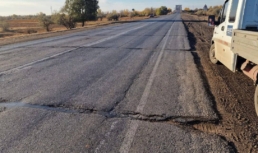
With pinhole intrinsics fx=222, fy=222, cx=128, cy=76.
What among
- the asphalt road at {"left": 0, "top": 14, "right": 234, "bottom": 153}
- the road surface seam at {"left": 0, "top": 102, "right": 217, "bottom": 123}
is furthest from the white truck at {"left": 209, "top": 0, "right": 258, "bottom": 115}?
the road surface seam at {"left": 0, "top": 102, "right": 217, "bottom": 123}

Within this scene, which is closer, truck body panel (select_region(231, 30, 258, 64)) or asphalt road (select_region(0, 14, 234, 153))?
asphalt road (select_region(0, 14, 234, 153))

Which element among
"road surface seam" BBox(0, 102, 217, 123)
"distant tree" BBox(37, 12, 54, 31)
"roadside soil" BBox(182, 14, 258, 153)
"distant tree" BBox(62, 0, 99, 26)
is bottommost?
"road surface seam" BBox(0, 102, 217, 123)

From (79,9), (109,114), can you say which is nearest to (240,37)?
(109,114)

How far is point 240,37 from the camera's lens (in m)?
4.76

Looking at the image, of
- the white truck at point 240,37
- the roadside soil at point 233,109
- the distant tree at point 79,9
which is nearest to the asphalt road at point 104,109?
the roadside soil at point 233,109

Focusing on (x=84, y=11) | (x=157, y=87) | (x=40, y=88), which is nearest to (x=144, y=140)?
(x=157, y=87)

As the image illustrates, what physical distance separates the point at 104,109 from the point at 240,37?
3259 mm

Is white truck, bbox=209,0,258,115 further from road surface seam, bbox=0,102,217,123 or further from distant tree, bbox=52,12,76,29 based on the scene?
distant tree, bbox=52,12,76,29

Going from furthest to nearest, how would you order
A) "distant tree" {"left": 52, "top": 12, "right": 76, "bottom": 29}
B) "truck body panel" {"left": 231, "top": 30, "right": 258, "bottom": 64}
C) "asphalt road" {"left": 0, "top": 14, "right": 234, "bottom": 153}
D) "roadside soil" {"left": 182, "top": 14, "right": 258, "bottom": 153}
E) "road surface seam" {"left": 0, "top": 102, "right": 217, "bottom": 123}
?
"distant tree" {"left": 52, "top": 12, "right": 76, "bottom": 29} → "truck body panel" {"left": 231, "top": 30, "right": 258, "bottom": 64} → "road surface seam" {"left": 0, "top": 102, "right": 217, "bottom": 123} → "roadside soil" {"left": 182, "top": 14, "right": 258, "bottom": 153} → "asphalt road" {"left": 0, "top": 14, "right": 234, "bottom": 153}

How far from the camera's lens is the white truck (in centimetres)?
424

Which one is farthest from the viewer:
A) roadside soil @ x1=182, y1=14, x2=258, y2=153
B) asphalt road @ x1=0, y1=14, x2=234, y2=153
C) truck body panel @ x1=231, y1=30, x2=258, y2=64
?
truck body panel @ x1=231, y1=30, x2=258, y2=64

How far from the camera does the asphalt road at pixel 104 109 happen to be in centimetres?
302

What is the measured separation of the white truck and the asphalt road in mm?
970

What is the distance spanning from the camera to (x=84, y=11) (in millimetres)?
47531
